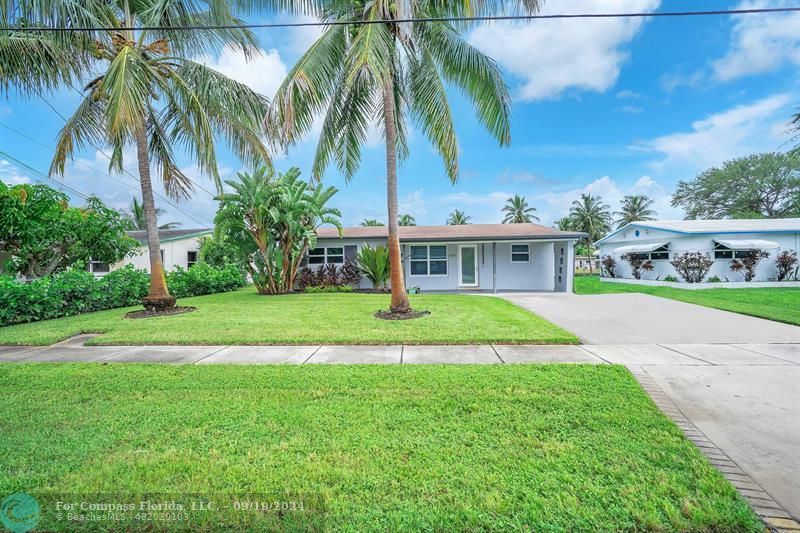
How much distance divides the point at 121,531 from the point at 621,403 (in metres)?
4.03

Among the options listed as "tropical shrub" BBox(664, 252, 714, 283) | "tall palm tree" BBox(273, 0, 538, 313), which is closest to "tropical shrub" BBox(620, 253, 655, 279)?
"tropical shrub" BBox(664, 252, 714, 283)

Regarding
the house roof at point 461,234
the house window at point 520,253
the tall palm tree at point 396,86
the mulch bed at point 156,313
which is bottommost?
the mulch bed at point 156,313

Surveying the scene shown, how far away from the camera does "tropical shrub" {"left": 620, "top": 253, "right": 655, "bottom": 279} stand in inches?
787

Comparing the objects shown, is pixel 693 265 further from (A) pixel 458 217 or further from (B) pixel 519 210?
(A) pixel 458 217

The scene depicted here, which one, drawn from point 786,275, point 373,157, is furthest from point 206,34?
point 786,275

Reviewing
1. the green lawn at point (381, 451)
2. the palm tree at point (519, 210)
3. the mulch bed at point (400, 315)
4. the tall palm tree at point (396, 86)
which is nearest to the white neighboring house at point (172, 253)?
the tall palm tree at point (396, 86)

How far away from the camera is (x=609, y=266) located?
24.1 metres

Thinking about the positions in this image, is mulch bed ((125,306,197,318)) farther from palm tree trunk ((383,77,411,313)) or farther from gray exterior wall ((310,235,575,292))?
Answer: gray exterior wall ((310,235,575,292))

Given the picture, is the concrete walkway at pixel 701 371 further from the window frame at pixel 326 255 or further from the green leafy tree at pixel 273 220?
the window frame at pixel 326 255

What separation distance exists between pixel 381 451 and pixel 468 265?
1333cm

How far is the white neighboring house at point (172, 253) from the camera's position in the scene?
18703mm

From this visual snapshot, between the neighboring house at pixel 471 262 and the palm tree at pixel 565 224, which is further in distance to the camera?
the palm tree at pixel 565 224

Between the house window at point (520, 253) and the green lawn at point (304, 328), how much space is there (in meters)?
6.50

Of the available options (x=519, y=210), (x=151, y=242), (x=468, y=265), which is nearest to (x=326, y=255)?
(x=468, y=265)
